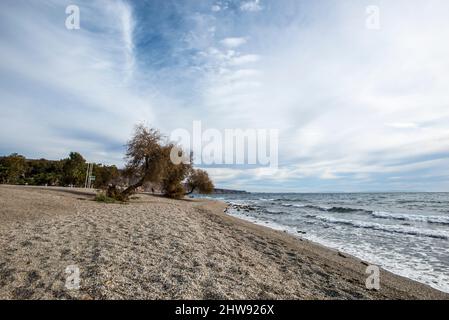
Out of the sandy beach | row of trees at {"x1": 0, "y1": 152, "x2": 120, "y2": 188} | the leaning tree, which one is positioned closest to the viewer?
the sandy beach

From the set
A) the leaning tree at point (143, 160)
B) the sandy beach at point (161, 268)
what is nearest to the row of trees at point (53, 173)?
the leaning tree at point (143, 160)

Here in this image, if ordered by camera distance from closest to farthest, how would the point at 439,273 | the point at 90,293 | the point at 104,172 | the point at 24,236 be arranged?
the point at 90,293 < the point at 24,236 < the point at 439,273 < the point at 104,172

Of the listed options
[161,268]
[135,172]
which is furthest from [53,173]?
[161,268]

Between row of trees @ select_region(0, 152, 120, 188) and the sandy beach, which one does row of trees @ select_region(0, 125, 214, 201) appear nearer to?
row of trees @ select_region(0, 152, 120, 188)

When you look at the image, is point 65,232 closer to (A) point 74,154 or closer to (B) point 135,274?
(B) point 135,274

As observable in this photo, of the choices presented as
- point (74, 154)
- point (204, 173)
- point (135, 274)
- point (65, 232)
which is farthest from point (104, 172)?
point (135, 274)

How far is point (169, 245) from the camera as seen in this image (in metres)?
8.20

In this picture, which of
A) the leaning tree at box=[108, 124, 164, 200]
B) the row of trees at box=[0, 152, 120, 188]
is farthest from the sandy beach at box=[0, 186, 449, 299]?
the row of trees at box=[0, 152, 120, 188]

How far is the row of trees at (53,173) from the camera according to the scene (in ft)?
182

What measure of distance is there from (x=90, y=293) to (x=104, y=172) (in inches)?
2872

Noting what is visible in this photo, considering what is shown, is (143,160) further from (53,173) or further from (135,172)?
(53,173)

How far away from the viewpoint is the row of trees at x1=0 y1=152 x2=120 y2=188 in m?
55.6

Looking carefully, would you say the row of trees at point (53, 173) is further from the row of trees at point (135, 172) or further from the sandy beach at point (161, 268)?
the sandy beach at point (161, 268)

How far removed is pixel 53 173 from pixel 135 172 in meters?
51.9
